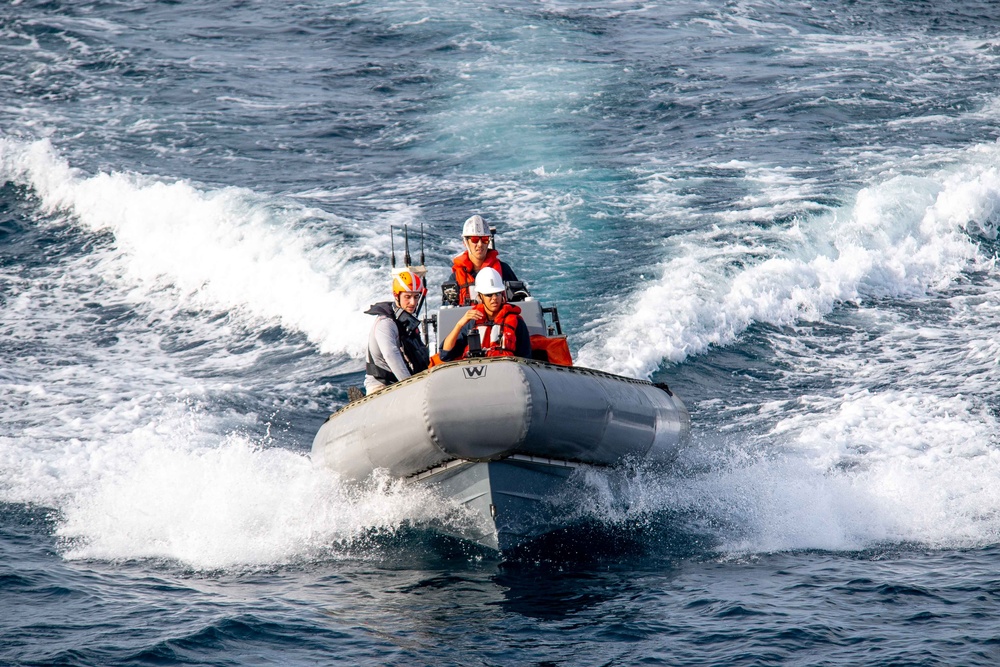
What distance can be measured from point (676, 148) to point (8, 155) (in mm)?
10320

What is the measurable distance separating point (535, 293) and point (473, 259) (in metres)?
3.93

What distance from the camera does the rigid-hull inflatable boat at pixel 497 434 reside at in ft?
23.8

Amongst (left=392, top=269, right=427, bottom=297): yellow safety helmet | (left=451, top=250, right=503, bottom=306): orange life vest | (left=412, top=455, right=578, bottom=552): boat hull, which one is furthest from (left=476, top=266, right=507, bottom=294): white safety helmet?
(left=451, top=250, right=503, bottom=306): orange life vest

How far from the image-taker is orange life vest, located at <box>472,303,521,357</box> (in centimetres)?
800

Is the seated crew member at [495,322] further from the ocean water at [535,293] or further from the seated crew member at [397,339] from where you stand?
the ocean water at [535,293]

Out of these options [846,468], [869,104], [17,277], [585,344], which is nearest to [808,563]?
[846,468]

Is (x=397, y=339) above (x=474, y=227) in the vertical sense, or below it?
below

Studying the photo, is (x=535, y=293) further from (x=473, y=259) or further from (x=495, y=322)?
(x=495, y=322)

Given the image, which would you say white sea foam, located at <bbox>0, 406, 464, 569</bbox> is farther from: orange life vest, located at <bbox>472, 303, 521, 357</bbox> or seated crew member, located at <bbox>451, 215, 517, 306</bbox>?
seated crew member, located at <bbox>451, 215, 517, 306</bbox>

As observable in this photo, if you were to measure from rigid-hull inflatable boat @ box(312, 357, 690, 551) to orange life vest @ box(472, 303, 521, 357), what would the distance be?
393 mm

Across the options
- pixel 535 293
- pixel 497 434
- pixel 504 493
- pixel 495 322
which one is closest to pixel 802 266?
pixel 535 293

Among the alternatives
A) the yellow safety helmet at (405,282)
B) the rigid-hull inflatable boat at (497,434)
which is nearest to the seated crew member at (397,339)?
the yellow safety helmet at (405,282)

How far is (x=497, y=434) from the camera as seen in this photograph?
7238mm

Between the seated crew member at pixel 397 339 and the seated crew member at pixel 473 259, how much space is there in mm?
947
